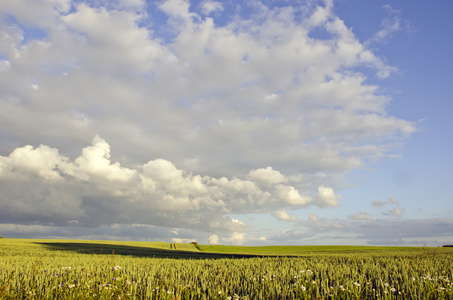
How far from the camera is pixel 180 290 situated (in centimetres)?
837

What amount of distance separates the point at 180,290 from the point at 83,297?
2.52 meters

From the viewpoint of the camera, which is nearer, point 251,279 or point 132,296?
point 132,296

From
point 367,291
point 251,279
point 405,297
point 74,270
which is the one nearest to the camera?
point 405,297

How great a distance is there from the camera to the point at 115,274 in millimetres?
10805

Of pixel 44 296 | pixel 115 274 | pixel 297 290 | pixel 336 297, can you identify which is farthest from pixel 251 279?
pixel 44 296

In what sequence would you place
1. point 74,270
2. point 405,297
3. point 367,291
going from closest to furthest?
point 405,297
point 367,291
point 74,270

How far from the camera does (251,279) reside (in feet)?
33.8

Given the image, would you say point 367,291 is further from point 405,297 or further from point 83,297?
point 83,297

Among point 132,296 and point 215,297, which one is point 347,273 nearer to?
point 215,297

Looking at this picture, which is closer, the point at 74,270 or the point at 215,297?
the point at 215,297

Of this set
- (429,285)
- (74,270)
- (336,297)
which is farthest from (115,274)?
(429,285)

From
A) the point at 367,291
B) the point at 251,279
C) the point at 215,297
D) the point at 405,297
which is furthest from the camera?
the point at 251,279

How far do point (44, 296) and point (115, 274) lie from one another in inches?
114

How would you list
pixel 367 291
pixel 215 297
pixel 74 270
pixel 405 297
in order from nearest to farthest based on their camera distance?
pixel 215 297
pixel 405 297
pixel 367 291
pixel 74 270
